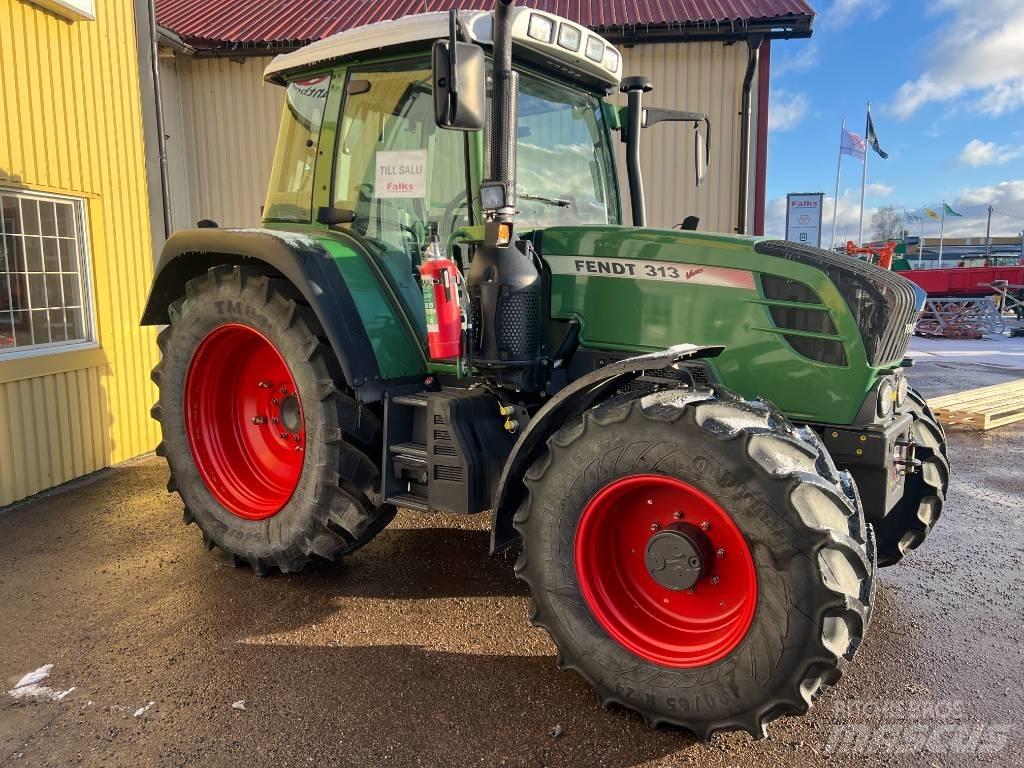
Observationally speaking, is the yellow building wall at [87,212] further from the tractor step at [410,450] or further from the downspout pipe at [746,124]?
the downspout pipe at [746,124]

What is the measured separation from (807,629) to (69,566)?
12.1 ft

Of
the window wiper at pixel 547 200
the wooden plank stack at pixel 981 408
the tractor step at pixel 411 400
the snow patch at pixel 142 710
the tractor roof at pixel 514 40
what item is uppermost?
the tractor roof at pixel 514 40

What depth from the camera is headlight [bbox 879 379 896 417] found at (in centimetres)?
297

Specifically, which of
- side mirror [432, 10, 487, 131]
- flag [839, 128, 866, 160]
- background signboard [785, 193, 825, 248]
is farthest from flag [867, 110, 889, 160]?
side mirror [432, 10, 487, 131]

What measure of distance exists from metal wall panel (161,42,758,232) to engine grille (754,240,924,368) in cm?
612

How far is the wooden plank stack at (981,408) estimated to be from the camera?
758cm

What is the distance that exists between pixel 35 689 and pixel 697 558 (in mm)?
2462

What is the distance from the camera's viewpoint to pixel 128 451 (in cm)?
618

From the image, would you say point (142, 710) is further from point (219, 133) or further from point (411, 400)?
point (219, 133)

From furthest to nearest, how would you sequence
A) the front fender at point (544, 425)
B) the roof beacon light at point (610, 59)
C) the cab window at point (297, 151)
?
the cab window at point (297, 151) → the roof beacon light at point (610, 59) → the front fender at point (544, 425)

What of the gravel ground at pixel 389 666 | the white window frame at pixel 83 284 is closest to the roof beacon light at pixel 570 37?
the gravel ground at pixel 389 666

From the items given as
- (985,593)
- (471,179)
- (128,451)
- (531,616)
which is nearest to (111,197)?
(128,451)

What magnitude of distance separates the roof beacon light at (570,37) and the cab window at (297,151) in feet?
3.82

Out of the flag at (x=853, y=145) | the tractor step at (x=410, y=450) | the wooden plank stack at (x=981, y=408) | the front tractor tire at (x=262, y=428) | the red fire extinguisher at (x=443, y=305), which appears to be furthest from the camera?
the flag at (x=853, y=145)
